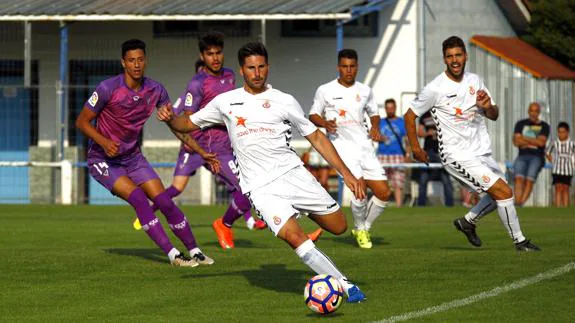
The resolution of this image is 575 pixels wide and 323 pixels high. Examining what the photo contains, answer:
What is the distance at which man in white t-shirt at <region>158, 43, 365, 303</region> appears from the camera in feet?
35.9

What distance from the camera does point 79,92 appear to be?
31406 mm

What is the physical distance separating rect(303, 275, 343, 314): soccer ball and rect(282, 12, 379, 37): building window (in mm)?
21636

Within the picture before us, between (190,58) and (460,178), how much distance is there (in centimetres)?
1693

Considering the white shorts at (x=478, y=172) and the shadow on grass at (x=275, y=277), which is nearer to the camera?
the shadow on grass at (x=275, y=277)

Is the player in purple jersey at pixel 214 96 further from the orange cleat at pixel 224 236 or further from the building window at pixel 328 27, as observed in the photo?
the building window at pixel 328 27

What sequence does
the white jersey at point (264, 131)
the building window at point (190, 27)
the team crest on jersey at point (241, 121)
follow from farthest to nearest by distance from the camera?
the building window at point (190, 27), the team crest on jersey at point (241, 121), the white jersey at point (264, 131)

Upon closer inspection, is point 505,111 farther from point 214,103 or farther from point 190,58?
point 214,103

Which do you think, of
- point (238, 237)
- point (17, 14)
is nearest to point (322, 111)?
point (238, 237)

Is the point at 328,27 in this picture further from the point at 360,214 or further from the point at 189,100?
the point at 189,100

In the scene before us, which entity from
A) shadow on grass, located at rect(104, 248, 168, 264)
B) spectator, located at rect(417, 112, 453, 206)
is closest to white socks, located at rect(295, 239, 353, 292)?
shadow on grass, located at rect(104, 248, 168, 264)

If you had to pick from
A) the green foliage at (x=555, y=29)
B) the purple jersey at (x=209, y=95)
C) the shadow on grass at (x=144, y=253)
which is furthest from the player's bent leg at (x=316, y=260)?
the green foliage at (x=555, y=29)

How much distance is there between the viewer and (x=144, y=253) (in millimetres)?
15414

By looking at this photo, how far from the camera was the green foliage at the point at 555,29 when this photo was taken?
32.2 meters

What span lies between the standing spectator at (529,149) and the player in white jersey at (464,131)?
12.7m
